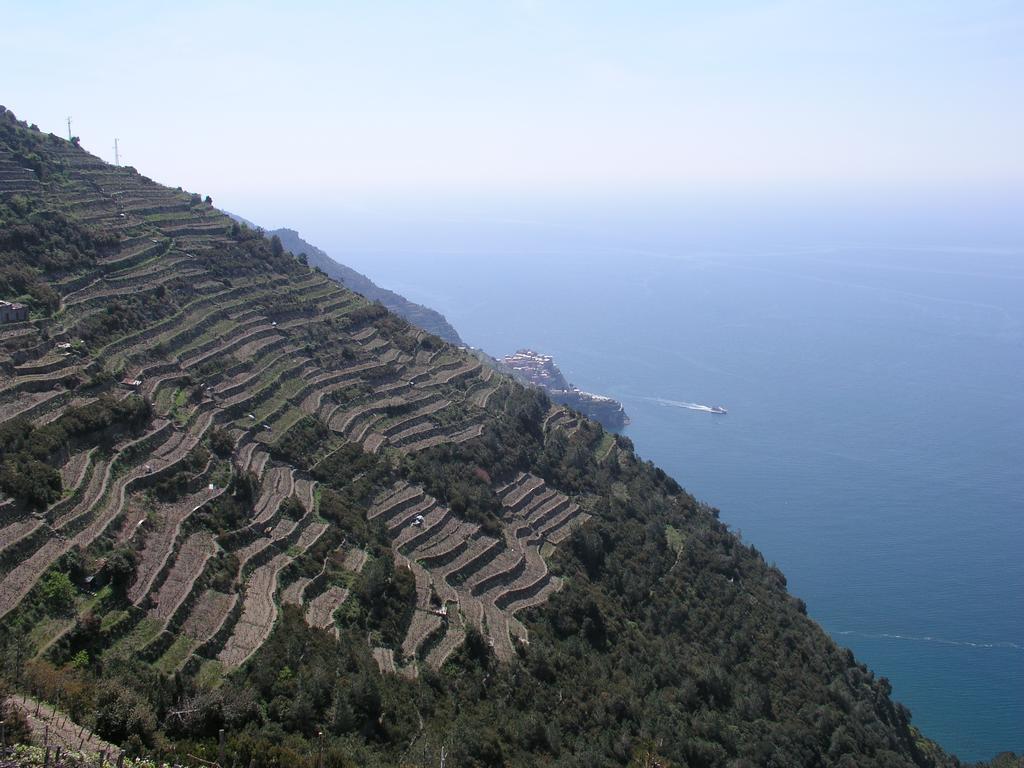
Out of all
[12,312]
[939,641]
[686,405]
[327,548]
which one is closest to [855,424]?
[686,405]

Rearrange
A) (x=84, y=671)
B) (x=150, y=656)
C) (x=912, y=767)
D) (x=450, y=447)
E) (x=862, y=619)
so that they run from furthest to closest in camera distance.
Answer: (x=862, y=619)
(x=450, y=447)
(x=912, y=767)
(x=150, y=656)
(x=84, y=671)

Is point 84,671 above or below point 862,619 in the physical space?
above

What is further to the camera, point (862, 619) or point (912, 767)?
point (862, 619)

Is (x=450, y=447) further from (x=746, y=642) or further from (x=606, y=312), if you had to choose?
(x=606, y=312)

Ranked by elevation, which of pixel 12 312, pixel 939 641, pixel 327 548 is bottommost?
pixel 939 641

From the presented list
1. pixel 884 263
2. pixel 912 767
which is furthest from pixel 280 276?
pixel 884 263

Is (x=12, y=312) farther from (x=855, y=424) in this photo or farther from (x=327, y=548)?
(x=855, y=424)

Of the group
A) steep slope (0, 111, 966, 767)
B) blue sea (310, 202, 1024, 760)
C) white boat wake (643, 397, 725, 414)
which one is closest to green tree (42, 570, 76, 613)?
steep slope (0, 111, 966, 767)

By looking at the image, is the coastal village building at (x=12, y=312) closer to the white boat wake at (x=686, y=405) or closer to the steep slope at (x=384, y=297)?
the steep slope at (x=384, y=297)
